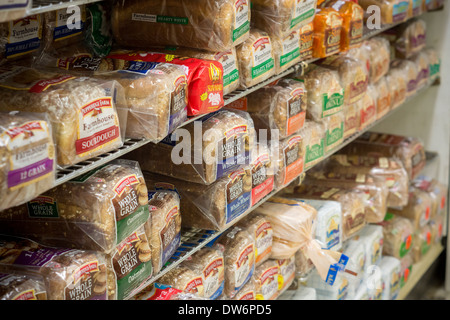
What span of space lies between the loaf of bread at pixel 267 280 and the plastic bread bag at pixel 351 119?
0.82m

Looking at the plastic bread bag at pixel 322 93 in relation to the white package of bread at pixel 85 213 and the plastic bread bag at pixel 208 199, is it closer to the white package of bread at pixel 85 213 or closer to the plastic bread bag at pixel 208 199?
the plastic bread bag at pixel 208 199

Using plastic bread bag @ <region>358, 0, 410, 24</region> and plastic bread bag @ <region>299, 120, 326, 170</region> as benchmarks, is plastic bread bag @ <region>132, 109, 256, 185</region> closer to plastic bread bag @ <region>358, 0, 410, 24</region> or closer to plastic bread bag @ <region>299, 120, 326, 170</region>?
plastic bread bag @ <region>299, 120, 326, 170</region>

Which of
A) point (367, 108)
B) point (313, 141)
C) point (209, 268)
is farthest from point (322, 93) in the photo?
point (209, 268)

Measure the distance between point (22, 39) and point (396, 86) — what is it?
7.68 ft

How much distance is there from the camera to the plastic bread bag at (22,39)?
191cm

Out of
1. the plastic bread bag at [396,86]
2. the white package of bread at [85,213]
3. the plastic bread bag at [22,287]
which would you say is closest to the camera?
the plastic bread bag at [22,287]

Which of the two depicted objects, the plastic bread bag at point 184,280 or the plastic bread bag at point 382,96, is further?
the plastic bread bag at point 382,96

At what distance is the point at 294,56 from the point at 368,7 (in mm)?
913

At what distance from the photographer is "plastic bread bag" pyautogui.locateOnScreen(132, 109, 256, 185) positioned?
2.19m

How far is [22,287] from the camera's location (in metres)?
→ 1.55

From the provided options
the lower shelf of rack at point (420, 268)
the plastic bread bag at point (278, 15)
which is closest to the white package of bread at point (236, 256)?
the plastic bread bag at point (278, 15)

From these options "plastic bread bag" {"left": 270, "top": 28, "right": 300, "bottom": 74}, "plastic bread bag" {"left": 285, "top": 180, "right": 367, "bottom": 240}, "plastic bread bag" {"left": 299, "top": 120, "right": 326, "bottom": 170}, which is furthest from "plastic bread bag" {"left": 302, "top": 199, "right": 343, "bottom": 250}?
"plastic bread bag" {"left": 270, "top": 28, "right": 300, "bottom": 74}

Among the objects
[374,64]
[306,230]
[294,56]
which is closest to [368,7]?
[374,64]

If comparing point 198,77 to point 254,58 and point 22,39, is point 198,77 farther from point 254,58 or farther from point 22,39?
point 22,39
